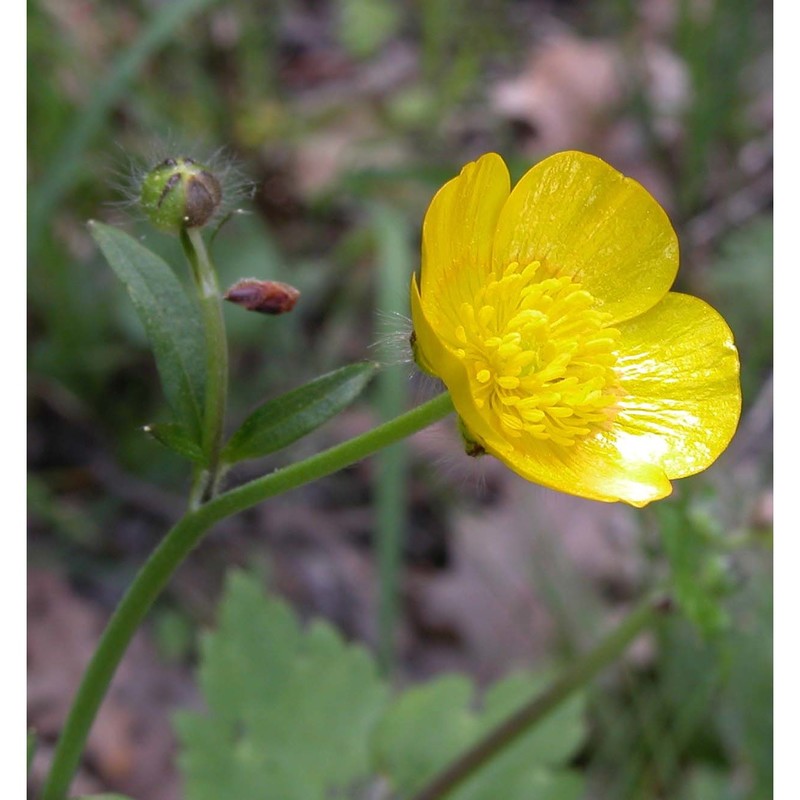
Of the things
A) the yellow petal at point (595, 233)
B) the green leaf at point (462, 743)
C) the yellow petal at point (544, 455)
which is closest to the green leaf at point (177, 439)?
the yellow petal at point (544, 455)

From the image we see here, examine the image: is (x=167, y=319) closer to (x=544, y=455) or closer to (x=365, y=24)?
(x=544, y=455)

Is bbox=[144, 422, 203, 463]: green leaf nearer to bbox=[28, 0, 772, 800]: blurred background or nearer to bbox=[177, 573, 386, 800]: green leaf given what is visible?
bbox=[177, 573, 386, 800]: green leaf

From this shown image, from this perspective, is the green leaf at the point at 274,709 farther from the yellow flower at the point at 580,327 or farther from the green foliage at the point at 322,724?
the yellow flower at the point at 580,327

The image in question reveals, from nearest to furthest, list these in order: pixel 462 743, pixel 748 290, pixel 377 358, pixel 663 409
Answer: pixel 663 409, pixel 462 743, pixel 377 358, pixel 748 290

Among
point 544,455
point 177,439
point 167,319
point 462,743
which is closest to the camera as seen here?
point 177,439

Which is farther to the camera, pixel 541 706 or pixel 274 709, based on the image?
pixel 274 709

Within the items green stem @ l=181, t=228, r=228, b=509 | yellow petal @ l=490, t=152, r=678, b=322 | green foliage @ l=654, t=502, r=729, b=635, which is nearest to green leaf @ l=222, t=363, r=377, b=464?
green stem @ l=181, t=228, r=228, b=509

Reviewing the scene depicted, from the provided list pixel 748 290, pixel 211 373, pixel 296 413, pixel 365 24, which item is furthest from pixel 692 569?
pixel 365 24

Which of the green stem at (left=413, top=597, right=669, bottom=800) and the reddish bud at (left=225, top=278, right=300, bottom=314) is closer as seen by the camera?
the reddish bud at (left=225, top=278, right=300, bottom=314)

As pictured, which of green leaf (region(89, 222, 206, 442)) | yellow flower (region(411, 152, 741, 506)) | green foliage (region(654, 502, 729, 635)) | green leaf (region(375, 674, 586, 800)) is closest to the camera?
green leaf (region(89, 222, 206, 442))
